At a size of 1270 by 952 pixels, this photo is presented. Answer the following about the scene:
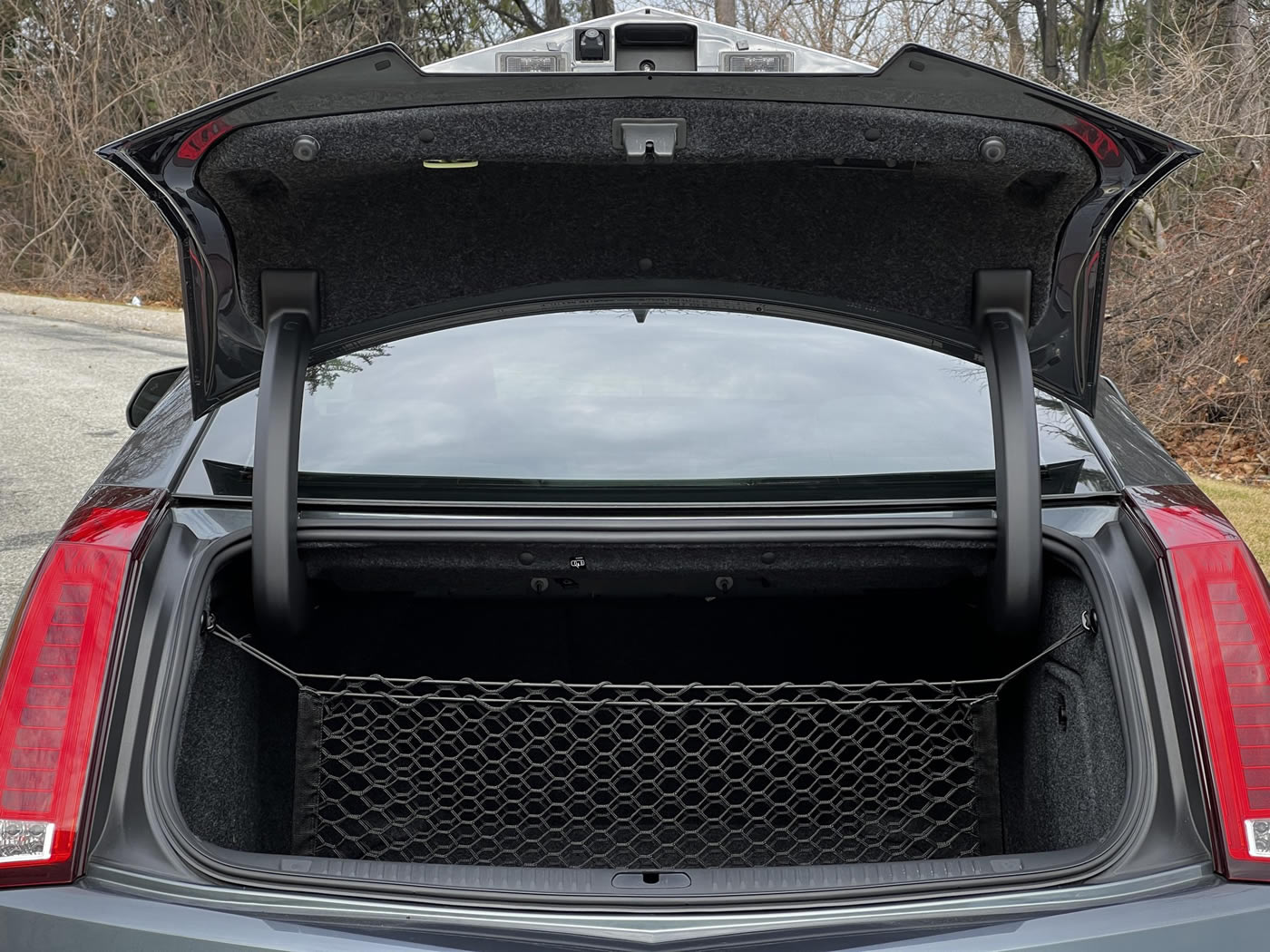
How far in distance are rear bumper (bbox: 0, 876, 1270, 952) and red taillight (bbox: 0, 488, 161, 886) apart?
0.17 feet

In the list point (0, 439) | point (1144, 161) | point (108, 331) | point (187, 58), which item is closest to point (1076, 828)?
point (1144, 161)

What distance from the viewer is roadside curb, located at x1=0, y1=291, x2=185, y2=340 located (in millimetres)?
12047

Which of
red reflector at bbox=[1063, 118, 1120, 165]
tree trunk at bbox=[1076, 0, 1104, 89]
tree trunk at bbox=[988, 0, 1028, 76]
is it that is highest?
tree trunk at bbox=[1076, 0, 1104, 89]

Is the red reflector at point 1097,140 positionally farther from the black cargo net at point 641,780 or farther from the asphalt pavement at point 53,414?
the asphalt pavement at point 53,414

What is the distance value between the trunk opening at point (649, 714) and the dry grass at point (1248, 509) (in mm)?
3515

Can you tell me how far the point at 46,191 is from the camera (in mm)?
15258

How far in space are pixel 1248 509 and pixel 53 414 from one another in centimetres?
717

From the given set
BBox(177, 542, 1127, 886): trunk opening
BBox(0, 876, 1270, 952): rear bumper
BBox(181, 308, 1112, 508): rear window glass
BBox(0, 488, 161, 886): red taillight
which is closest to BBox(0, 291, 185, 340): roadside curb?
BBox(177, 542, 1127, 886): trunk opening

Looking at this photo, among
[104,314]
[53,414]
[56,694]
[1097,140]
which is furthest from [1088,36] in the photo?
[56,694]

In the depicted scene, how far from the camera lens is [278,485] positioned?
1651 mm

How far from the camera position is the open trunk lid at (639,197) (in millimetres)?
1544

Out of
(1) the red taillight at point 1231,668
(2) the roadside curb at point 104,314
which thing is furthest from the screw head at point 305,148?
(2) the roadside curb at point 104,314

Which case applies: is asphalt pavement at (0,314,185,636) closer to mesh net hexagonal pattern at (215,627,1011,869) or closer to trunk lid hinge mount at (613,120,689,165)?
mesh net hexagonal pattern at (215,627,1011,869)

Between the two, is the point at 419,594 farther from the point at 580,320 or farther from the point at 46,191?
the point at 46,191
